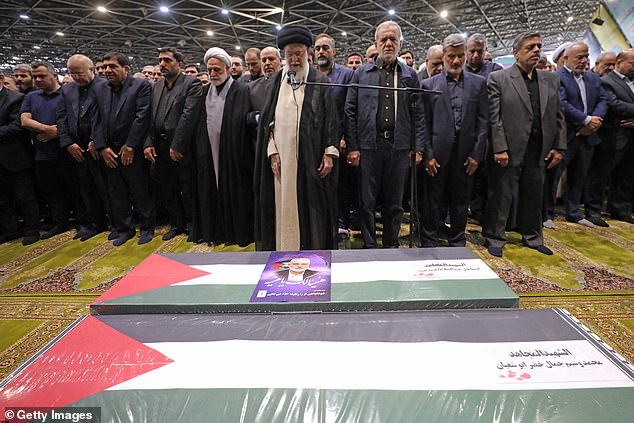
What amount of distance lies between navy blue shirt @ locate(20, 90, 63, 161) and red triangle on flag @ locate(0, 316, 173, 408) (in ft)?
11.6

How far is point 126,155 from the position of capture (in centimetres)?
350

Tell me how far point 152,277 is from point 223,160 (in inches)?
76.8

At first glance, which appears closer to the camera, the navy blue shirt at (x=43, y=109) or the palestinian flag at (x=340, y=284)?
the palestinian flag at (x=340, y=284)

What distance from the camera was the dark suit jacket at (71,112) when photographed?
3562 mm

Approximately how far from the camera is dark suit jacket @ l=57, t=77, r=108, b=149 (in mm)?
3562

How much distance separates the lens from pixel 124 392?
88cm

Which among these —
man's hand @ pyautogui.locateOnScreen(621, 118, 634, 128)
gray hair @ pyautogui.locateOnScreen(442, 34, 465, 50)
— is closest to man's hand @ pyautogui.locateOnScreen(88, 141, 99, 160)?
gray hair @ pyautogui.locateOnScreen(442, 34, 465, 50)

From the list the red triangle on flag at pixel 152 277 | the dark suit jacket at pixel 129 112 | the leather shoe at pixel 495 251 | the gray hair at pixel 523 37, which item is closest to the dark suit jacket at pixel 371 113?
the gray hair at pixel 523 37

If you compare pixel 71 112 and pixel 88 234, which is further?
pixel 88 234

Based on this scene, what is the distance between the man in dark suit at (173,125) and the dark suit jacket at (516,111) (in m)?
2.71

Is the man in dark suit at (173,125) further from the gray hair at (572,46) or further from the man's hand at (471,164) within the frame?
the gray hair at (572,46)

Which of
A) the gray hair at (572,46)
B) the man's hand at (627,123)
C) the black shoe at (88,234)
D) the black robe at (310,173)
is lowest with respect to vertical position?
the black shoe at (88,234)

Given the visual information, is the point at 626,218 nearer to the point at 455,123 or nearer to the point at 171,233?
the point at 455,123

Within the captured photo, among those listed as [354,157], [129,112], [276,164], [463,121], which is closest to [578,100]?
[463,121]
